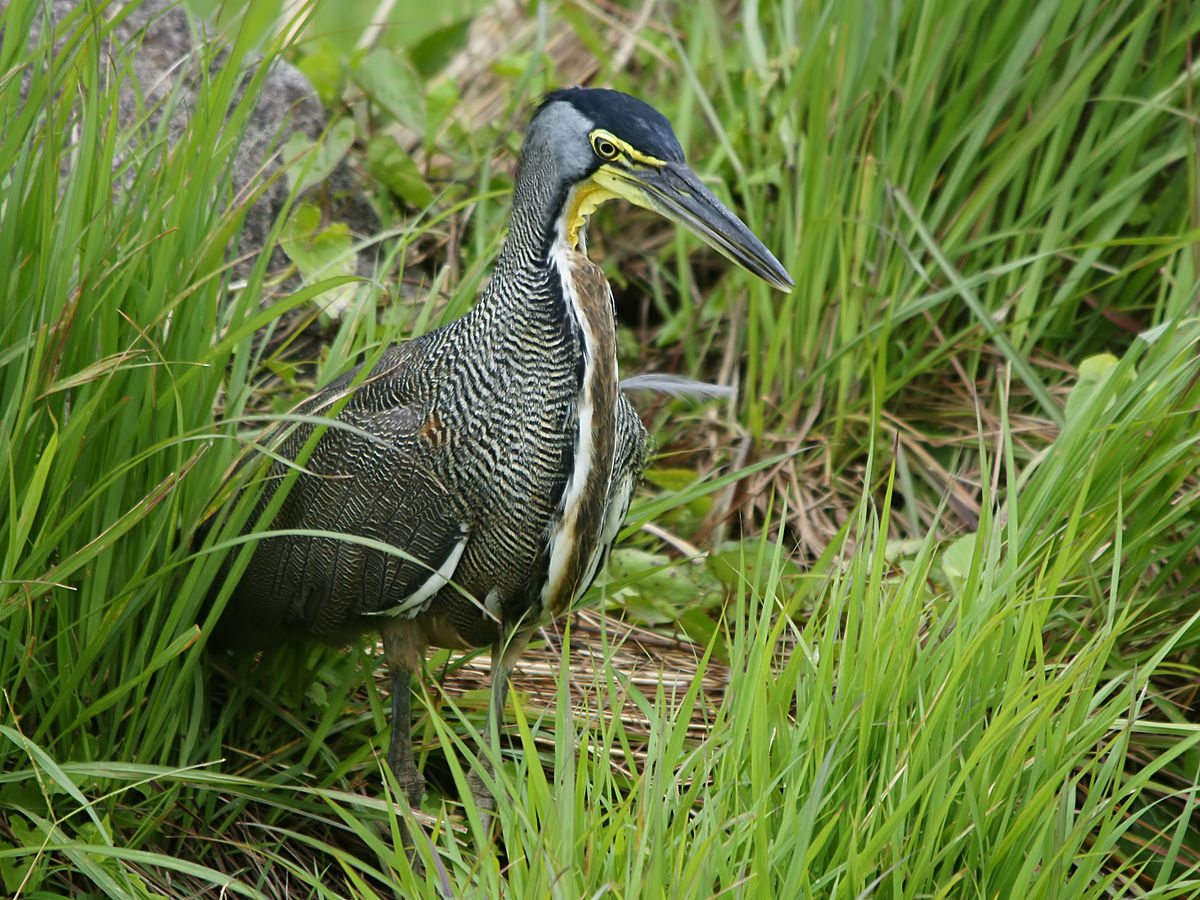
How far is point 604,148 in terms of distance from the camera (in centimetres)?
229

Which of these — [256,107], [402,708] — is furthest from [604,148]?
[256,107]

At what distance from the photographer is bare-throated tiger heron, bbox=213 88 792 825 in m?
2.31

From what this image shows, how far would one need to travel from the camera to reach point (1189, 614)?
2.57 m

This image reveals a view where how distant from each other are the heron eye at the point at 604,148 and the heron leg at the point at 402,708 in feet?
3.23

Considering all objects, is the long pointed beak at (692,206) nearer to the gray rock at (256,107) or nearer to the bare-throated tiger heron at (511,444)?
the bare-throated tiger heron at (511,444)

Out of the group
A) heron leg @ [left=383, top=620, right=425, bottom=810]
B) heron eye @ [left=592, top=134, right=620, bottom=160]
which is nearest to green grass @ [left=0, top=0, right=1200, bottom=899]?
heron leg @ [left=383, top=620, right=425, bottom=810]

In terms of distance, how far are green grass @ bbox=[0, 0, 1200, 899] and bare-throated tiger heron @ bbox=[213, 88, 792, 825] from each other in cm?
20

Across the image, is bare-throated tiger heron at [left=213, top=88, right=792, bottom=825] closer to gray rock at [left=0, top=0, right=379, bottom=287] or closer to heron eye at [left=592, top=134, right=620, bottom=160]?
heron eye at [left=592, top=134, right=620, bottom=160]

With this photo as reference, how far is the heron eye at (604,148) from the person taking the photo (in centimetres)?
228

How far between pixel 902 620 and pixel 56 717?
1.42 m

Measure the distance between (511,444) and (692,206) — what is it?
1.81 ft

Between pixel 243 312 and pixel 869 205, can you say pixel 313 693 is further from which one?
pixel 869 205

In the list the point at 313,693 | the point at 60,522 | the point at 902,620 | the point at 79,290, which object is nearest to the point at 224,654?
the point at 313,693

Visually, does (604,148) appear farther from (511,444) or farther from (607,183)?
(511,444)
